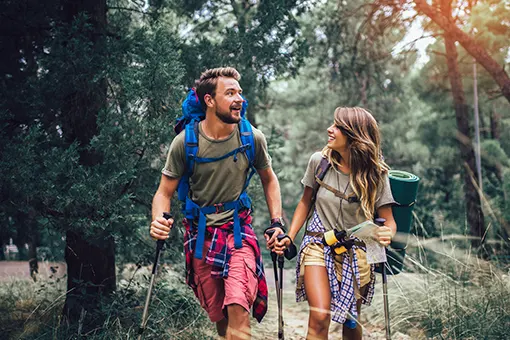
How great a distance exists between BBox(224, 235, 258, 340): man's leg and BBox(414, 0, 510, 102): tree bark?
4.98m

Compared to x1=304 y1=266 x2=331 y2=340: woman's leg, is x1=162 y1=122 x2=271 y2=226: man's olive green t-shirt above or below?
above

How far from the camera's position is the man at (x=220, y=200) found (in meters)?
3.83

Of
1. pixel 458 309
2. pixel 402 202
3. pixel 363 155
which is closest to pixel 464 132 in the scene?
pixel 458 309

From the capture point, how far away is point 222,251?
12.6 ft

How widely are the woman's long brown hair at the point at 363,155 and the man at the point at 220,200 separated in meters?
0.58

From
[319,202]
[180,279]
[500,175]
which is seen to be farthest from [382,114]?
[319,202]

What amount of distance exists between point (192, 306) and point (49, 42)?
2970 millimetres

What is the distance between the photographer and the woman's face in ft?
12.8

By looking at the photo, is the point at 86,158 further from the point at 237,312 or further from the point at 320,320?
the point at 320,320

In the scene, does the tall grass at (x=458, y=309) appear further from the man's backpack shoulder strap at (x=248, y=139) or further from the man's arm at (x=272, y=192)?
the man's backpack shoulder strap at (x=248, y=139)

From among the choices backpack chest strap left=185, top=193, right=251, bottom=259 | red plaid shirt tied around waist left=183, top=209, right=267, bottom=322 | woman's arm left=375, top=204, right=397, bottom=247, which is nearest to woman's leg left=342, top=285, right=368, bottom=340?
woman's arm left=375, top=204, right=397, bottom=247

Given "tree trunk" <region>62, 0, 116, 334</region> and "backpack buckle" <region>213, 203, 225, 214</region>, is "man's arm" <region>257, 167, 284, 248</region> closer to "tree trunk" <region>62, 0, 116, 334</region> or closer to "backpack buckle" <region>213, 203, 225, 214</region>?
"backpack buckle" <region>213, 203, 225, 214</region>

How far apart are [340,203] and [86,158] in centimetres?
273

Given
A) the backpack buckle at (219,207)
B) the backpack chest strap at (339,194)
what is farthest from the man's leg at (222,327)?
the backpack chest strap at (339,194)
